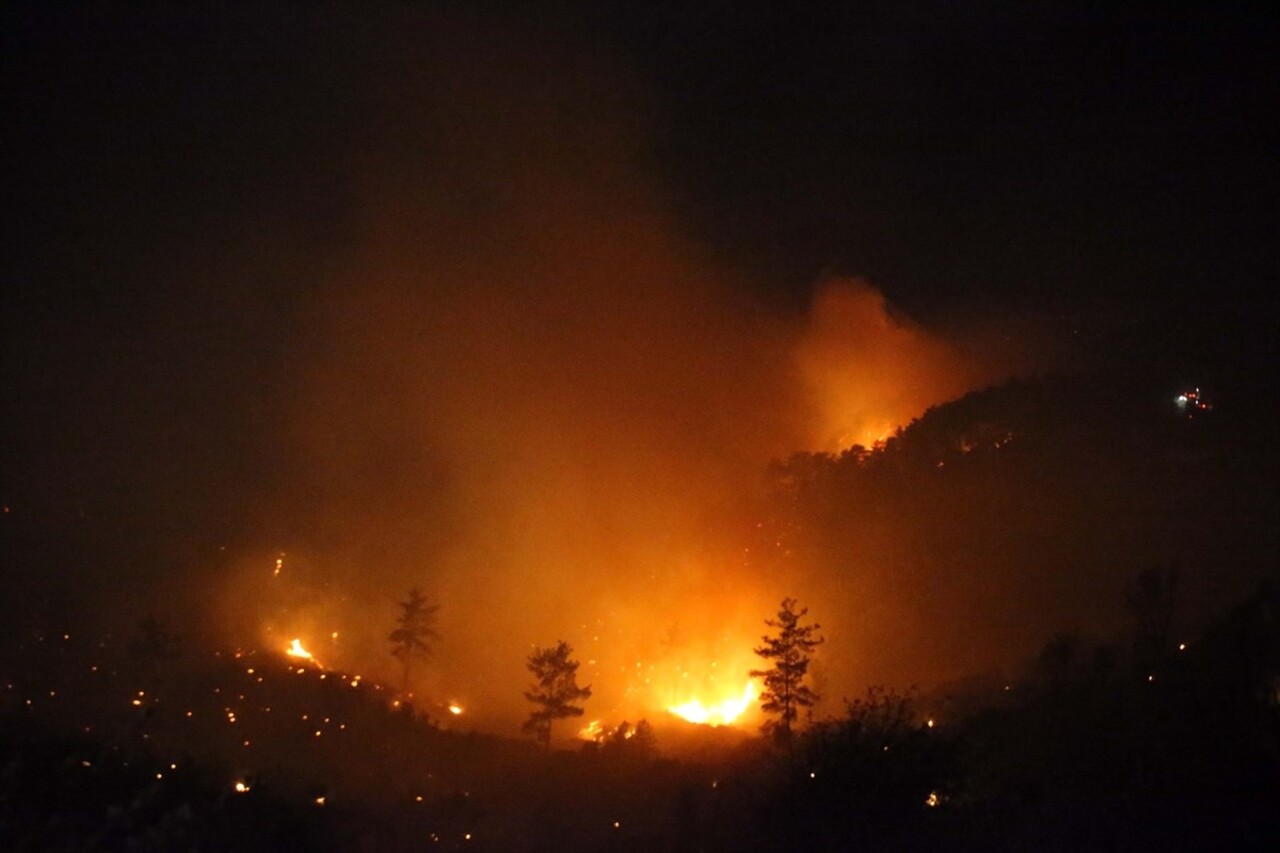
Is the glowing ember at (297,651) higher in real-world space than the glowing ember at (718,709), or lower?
higher

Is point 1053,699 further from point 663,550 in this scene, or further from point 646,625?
point 663,550

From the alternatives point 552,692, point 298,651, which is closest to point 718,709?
point 552,692

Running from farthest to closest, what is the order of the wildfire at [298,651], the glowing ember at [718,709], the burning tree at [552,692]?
the wildfire at [298,651]
the glowing ember at [718,709]
the burning tree at [552,692]

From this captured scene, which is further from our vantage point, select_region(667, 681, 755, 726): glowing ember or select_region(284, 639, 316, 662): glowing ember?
Answer: select_region(284, 639, 316, 662): glowing ember

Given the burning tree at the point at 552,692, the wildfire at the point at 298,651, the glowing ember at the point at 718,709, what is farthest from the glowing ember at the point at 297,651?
the glowing ember at the point at 718,709

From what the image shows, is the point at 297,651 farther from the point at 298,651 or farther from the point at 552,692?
the point at 552,692

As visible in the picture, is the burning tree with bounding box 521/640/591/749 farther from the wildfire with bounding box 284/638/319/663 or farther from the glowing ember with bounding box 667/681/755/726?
the wildfire with bounding box 284/638/319/663

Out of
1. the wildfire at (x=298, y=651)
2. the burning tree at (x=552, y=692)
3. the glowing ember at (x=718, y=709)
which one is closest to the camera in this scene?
the burning tree at (x=552, y=692)

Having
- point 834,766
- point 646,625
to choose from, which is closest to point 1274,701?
point 834,766

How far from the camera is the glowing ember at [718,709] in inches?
2640

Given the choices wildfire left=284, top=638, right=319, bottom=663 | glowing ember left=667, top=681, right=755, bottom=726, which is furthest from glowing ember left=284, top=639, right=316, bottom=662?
glowing ember left=667, top=681, right=755, bottom=726

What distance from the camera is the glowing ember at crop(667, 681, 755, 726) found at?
67062 mm

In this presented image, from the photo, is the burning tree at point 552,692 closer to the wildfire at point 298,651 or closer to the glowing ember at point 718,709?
the glowing ember at point 718,709

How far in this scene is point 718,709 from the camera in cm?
6906
